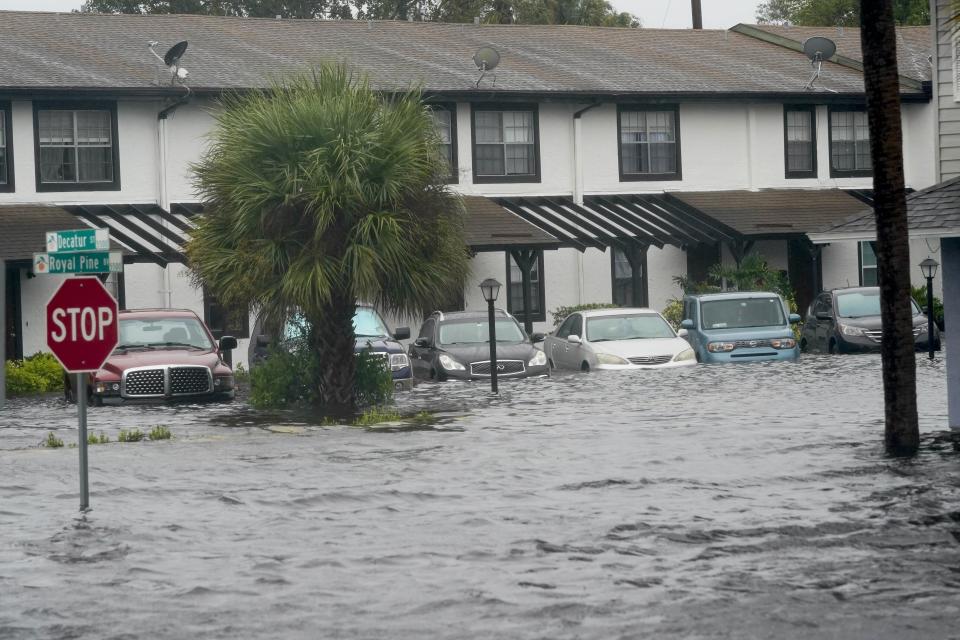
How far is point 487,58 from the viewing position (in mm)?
39219

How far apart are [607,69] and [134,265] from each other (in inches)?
529

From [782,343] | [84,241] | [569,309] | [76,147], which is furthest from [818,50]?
[84,241]

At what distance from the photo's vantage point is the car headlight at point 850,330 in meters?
34.7

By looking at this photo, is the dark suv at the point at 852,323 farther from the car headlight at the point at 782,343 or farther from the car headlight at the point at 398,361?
the car headlight at the point at 398,361

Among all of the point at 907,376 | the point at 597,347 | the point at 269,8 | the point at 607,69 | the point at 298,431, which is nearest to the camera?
the point at 907,376

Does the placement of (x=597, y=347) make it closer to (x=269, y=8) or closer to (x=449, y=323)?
(x=449, y=323)

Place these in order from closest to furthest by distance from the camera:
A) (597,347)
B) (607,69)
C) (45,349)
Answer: (597,347) → (45,349) → (607,69)

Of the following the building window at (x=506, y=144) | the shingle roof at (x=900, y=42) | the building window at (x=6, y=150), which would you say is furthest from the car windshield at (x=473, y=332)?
the shingle roof at (x=900, y=42)

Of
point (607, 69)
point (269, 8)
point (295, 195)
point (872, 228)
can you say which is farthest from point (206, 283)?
point (269, 8)

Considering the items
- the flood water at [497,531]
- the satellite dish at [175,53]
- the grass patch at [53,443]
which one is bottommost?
the flood water at [497,531]

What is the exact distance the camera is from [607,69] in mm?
42375

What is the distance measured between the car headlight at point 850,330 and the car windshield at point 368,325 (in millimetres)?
→ 10040

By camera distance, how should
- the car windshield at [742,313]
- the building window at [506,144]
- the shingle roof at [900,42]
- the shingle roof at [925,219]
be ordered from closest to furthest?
the shingle roof at [925,219], the car windshield at [742,313], the building window at [506,144], the shingle roof at [900,42]

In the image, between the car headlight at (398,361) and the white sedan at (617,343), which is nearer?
the car headlight at (398,361)
